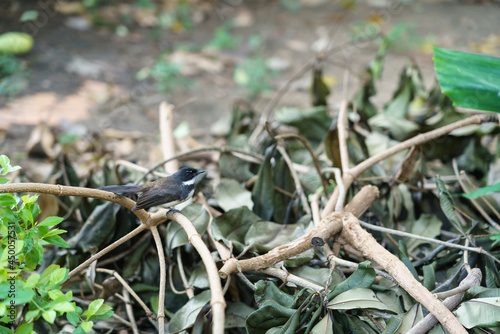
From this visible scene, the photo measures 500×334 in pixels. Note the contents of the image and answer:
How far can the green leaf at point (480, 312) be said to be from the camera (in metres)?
1.42

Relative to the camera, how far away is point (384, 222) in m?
2.19

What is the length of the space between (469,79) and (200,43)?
4240mm

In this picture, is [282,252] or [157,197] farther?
[157,197]

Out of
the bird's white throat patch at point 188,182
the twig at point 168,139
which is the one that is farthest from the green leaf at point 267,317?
the twig at point 168,139

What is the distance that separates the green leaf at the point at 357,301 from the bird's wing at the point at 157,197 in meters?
0.73

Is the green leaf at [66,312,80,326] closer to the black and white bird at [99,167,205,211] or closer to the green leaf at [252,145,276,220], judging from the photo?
the black and white bird at [99,167,205,211]

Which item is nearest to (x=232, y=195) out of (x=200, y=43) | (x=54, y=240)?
(x=54, y=240)

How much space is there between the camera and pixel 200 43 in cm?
564

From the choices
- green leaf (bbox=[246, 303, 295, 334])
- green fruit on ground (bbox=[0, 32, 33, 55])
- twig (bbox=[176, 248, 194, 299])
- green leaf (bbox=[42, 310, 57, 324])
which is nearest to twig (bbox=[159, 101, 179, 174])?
twig (bbox=[176, 248, 194, 299])

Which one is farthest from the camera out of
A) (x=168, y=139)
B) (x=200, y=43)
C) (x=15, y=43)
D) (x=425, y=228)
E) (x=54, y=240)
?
(x=200, y=43)

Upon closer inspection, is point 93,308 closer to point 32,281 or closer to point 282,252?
point 32,281

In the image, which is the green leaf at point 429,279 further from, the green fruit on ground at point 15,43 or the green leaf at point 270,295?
the green fruit on ground at point 15,43

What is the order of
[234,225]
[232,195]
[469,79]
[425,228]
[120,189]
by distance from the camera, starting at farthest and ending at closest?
[232,195], [425,228], [234,225], [469,79], [120,189]

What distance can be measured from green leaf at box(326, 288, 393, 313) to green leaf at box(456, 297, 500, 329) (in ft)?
0.76
